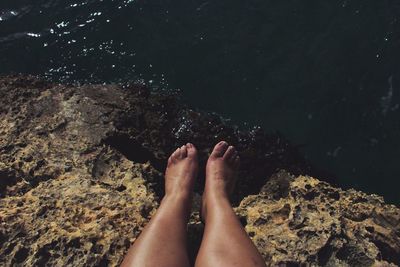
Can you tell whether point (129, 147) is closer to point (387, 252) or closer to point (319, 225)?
point (319, 225)

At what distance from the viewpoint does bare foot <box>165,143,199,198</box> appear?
3.50 metres

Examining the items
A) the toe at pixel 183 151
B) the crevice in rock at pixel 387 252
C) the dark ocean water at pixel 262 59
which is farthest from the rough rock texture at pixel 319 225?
the dark ocean water at pixel 262 59

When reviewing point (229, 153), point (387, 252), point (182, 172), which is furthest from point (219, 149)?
point (387, 252)

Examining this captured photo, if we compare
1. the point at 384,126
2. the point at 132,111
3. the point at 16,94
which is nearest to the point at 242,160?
the point at 132,111

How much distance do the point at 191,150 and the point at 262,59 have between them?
196 centimetres

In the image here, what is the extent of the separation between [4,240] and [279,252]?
172 centimetres

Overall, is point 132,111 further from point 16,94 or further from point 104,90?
point 16,94

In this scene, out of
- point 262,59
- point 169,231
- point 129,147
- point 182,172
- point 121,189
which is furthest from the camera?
point 262,59

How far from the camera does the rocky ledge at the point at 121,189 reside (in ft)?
9.78

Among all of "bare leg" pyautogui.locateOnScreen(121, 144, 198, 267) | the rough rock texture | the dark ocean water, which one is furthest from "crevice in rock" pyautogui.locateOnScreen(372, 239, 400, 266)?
the dark ocean water

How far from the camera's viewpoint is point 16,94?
163 inches

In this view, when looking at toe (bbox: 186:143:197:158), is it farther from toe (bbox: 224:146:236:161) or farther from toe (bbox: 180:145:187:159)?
toe (bbox: 224:146:236:161)

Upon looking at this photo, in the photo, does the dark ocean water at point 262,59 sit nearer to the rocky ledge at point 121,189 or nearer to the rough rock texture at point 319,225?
the rocky ledge at point 121,189

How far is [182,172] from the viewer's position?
3.71 meters
